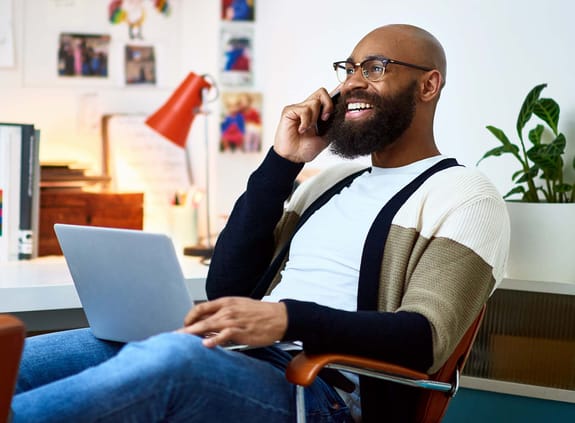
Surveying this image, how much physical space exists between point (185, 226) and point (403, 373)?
144 cm

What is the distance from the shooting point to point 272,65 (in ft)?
10.4

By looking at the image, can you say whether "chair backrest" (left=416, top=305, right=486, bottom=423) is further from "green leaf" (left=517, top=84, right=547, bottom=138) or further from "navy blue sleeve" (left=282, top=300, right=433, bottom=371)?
"green leaf" (left=517, top=84, right=547, bottom=138)

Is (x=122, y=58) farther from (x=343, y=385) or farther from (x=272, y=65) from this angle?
(x=343, y=385)

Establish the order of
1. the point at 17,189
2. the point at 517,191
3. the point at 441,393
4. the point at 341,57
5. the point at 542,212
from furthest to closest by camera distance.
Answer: the point at 341,57 → the point at 17,189 → the point at 517,191 → the point at 542,212 → the point at 441,393


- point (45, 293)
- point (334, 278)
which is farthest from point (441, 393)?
point (45, 293)

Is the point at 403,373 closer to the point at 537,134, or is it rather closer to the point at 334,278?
the point at 334,278

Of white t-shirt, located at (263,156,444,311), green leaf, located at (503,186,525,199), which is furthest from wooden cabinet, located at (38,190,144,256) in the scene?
green leaf, located at (503,186,525,199)

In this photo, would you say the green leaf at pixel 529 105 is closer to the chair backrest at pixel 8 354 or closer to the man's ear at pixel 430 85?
the man's ear at pixel 430 85

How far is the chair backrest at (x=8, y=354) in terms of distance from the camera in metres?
1.07

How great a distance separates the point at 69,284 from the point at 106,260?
0.54m

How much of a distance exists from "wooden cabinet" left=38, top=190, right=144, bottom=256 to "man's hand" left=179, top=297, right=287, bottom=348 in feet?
4.25

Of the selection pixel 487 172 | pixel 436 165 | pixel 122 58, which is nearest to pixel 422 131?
pixel 436 165

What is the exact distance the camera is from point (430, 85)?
191 cm

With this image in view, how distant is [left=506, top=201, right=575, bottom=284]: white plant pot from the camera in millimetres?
1990
